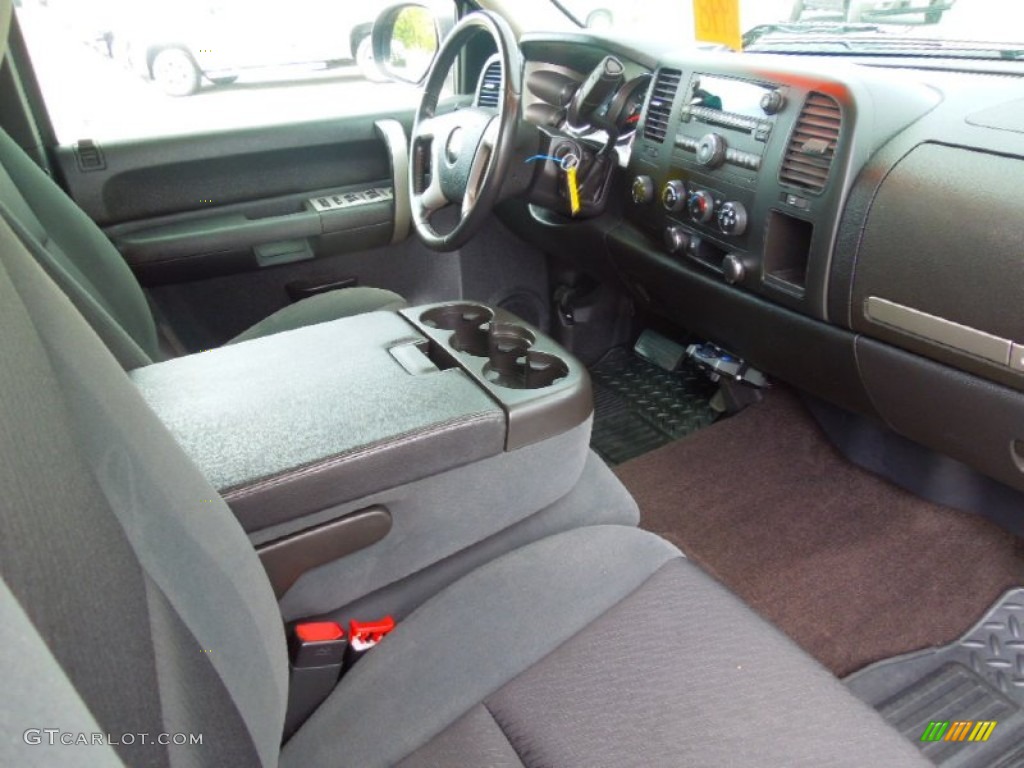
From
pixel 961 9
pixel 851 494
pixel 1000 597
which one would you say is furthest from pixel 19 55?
pixel 1000 597

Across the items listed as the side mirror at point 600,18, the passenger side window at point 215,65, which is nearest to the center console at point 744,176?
the side mirror at point 600,18


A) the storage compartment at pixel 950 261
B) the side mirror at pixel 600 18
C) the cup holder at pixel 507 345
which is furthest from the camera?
the side mirror at pixel 600 18

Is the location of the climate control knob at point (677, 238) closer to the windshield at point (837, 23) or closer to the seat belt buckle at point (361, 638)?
the windshield at point (837, 23)

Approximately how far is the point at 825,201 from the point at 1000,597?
2.59 ft

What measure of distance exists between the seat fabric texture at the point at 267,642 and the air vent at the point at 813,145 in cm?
62

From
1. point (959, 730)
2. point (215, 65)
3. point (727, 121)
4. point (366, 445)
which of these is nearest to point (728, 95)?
point (727, 121)

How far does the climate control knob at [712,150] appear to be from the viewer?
1.40 meters

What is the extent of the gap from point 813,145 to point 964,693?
87cm

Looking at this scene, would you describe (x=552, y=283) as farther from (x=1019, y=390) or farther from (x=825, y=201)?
(x=1019, y=390)

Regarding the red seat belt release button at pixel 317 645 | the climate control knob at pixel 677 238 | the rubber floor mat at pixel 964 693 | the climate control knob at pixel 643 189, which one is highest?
the climate control knob at pixel 643 189

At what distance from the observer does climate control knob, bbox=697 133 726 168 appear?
1398 mm

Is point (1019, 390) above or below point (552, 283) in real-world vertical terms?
above

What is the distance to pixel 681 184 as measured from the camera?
151 cm

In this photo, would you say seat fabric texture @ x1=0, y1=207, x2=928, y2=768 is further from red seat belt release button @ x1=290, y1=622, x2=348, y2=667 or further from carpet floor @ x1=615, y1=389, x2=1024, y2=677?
carpet floor @ x1=615, y1=389, x2=1024, y2=677
